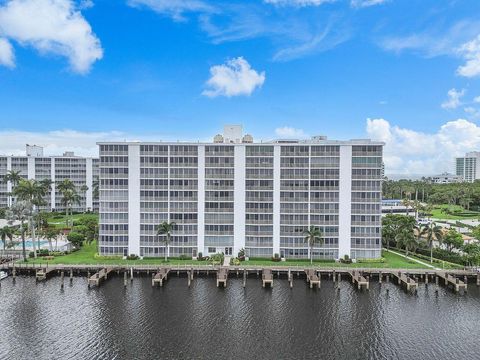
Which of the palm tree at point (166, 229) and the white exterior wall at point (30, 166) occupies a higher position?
the white exterior wall at point (30, 166)

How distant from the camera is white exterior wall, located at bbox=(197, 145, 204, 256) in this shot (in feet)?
307

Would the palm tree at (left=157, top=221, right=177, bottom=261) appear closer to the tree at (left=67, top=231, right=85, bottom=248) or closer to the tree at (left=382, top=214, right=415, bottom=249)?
the tree at (left=67, top=231, right=85, bottom=248)

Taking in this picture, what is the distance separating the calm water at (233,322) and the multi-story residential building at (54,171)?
342 feet

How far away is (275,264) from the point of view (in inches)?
3420

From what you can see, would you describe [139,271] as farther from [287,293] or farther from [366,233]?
[366,233]

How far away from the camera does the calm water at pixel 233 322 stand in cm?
4997

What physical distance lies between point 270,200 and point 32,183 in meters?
63.6

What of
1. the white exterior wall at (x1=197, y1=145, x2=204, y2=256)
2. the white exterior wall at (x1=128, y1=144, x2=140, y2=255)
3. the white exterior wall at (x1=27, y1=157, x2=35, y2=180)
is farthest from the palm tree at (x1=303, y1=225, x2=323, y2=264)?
the white exterior wall at (x1=27, y1=157, x2=35, y2=180)

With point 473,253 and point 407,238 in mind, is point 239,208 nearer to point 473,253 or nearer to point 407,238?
point 407,238

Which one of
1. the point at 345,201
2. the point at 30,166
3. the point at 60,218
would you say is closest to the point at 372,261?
the point at 345,201

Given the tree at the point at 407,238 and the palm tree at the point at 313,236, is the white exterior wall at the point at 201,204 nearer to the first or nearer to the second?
the palm tree at the point at 313,236

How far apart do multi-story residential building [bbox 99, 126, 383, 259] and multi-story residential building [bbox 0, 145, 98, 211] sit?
3302 inches

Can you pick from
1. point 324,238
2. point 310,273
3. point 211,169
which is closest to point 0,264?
point 211,169

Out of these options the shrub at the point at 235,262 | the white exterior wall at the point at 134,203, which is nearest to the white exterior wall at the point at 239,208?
the shrub at the point at 235,262
